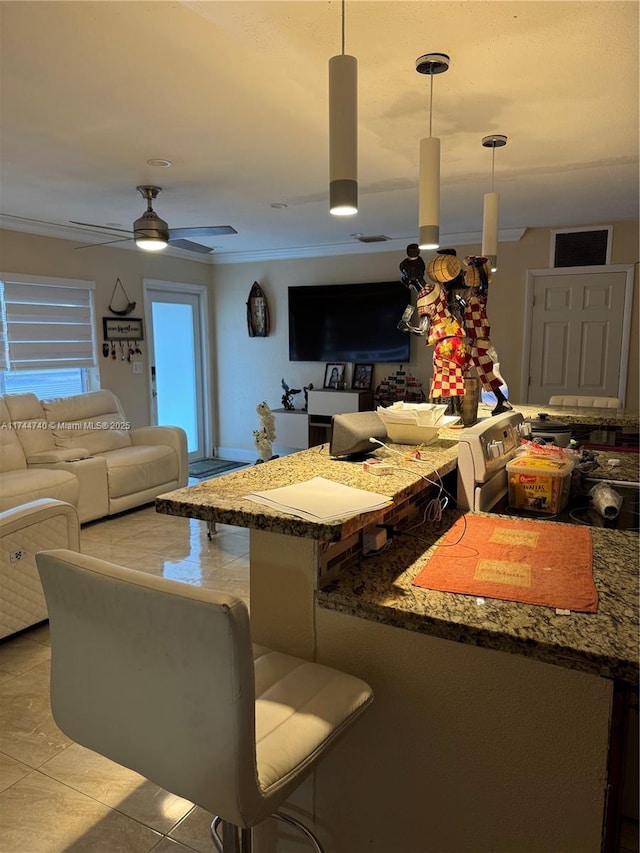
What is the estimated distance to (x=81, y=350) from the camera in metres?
5.30

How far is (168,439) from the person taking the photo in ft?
17.0

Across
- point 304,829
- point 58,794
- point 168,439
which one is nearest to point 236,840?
point 304,829

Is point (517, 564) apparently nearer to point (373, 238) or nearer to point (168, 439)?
point (168, 439)

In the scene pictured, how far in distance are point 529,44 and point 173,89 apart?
1277 mm

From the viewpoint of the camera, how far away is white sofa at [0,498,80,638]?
259 centimetres

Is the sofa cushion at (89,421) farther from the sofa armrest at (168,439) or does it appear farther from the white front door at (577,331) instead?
the white front door at (577,331)

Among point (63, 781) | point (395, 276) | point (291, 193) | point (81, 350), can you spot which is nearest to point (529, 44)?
point (291, 193)

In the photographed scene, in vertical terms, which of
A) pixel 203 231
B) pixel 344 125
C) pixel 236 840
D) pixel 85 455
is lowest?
pixel 236 840

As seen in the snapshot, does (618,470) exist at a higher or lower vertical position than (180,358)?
lower

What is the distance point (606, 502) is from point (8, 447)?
406cm

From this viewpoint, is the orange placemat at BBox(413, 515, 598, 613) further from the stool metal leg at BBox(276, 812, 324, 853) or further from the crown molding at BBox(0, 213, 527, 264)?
the crown molding at BBox(0, 213, 527, 264)

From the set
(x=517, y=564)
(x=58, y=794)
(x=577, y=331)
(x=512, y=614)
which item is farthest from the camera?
(x=577, y=331)

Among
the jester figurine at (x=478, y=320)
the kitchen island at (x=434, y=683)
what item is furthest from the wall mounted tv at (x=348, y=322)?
the kitchen island at (x=434, y=683)

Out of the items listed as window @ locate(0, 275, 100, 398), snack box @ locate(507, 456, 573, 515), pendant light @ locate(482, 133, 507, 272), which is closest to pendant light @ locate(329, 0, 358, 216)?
snack box @ locate(507, 456, 573, 515)
